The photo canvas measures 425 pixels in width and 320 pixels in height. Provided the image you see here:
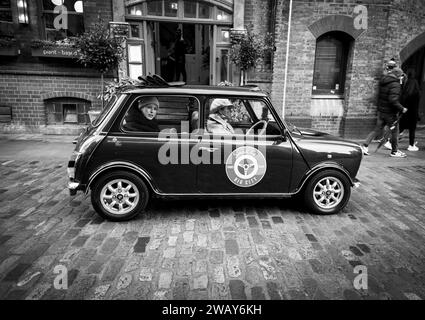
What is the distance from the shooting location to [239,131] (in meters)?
4.44

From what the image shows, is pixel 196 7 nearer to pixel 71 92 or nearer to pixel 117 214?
pixel 71 92

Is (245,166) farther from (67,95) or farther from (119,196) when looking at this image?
(67,95)

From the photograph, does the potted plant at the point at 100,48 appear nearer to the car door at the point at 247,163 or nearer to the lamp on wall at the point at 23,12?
the lamp on wall at the point at 23,12

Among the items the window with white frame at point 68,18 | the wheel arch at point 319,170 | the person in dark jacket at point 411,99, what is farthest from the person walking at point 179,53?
the wheel arch at point 319,170

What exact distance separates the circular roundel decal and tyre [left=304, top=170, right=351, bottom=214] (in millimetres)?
Answer: 752

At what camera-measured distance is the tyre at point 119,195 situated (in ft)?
13.2

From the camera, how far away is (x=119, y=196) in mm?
4086

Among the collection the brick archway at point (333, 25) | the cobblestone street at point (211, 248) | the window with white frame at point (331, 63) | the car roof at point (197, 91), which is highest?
the brick archway at point (333, 25)

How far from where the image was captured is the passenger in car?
13.8ft

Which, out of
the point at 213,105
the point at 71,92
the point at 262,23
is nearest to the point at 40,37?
the point at 71,92

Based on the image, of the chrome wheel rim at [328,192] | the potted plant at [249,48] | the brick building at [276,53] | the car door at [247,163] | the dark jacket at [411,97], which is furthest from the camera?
the brick building at [276,53]

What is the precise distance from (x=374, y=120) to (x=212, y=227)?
316 inches

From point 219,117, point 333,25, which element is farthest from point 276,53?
point 219,117
